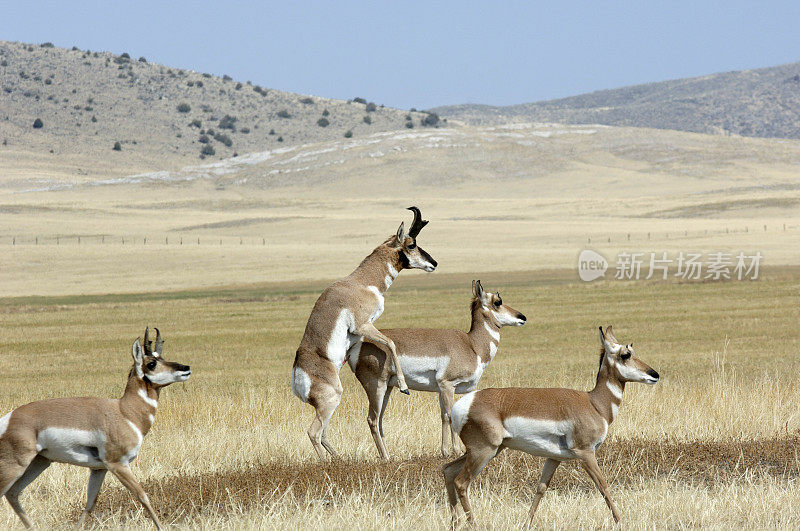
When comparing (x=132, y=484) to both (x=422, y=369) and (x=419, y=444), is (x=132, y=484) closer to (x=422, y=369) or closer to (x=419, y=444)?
(x=422, y=369)

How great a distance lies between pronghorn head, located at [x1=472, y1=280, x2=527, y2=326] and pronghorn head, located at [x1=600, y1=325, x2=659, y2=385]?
91.1 inches

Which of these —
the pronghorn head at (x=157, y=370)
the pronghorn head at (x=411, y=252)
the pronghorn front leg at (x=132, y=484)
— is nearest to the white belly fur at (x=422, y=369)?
the pronghorn head at (x=411, y=252)

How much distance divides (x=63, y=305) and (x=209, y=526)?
129ft

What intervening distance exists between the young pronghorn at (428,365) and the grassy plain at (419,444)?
0.60 m

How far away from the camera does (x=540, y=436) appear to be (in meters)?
8.33

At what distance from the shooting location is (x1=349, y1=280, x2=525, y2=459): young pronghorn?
35.1 feet

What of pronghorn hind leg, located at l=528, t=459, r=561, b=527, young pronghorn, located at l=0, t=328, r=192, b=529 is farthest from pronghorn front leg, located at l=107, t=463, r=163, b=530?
pronghorn hind leg, located at l=528, t=459, r=561, b=527

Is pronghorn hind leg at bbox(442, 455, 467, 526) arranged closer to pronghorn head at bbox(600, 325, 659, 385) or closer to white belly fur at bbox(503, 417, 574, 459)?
white belly fur at bbox(503, 417, 574, 459)

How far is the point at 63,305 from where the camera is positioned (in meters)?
45.0

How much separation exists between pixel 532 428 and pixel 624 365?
122 cm

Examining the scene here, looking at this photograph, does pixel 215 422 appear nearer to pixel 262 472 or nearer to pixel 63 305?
pixel 262 472

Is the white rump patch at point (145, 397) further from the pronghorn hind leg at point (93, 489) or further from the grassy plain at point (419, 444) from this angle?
the grassy plain at point (419, 444)

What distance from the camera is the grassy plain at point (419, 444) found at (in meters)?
8.98

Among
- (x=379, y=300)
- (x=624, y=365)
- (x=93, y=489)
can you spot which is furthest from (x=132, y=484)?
(x=624, y=365)
